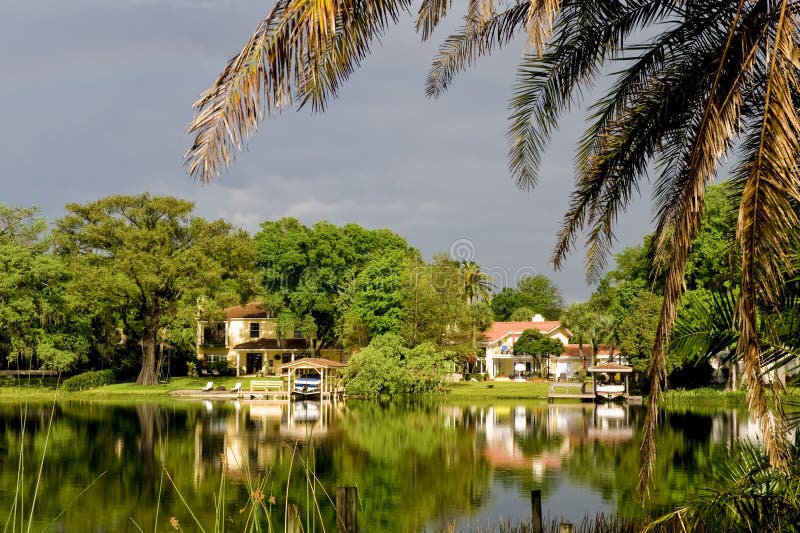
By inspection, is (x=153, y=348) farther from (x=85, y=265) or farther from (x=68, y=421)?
(x=68, y=421)

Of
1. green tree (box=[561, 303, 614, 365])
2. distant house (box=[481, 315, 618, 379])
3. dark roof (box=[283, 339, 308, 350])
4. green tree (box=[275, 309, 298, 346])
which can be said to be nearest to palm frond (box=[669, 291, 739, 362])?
green tree (box=[561, 303, 614, 365])

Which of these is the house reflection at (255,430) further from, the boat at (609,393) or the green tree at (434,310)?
the boat at (609,393)

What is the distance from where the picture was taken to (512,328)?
62.2 m

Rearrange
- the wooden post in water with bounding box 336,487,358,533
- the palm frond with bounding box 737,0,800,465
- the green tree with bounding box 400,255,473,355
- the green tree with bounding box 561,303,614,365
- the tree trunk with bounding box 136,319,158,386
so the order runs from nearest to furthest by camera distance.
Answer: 1. the palm frond with bounding box 737,0,800,465
2. the wooden post in water with bounding box 336,487,358,533
3. the green tree with bounding box 400,255,473,355
4. the tree trunk with bounding box 136,319,158,386
5. the green tree with bounding box 561,303,614,365

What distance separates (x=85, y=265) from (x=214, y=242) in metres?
7.15

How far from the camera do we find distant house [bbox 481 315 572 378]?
199 ft

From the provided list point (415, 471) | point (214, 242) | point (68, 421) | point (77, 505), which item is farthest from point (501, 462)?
point (214, 242)

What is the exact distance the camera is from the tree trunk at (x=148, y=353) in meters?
46.7

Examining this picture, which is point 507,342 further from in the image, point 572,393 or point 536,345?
point 572,393

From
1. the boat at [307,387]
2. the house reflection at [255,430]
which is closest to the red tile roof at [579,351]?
the boat at [307,387]

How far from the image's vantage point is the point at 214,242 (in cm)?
4628

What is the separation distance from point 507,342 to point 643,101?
55.0 metres

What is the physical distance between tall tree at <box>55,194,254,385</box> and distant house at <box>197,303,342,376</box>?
10.1 meters

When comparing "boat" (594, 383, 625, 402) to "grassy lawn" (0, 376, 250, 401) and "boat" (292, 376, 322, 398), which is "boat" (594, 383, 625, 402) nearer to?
"boat" (292, 376, 322, 398)
